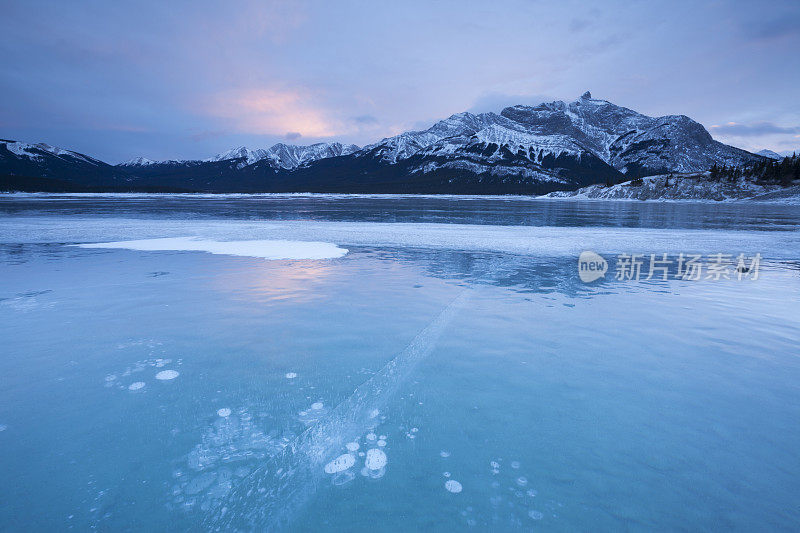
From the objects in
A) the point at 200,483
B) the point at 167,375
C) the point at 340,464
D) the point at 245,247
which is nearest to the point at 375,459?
the point at 340,464

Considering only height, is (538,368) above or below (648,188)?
below

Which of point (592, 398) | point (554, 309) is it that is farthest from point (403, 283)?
point (592, 398)

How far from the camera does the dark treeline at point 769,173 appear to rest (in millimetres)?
105188

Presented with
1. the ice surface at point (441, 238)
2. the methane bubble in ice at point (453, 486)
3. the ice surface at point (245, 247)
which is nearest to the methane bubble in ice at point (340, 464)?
the methane bubble in ice at point (453, 486)

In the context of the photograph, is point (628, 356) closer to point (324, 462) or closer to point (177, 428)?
point (324, 462)

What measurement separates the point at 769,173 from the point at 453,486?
14772cm

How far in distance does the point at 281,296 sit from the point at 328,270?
12.9 ft

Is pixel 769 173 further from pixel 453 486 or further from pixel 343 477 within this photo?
pixel 343 477

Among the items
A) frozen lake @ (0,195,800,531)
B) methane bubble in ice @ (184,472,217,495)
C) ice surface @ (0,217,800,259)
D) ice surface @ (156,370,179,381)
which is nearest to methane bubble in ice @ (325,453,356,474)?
frozen lake @ (0,195,800,531)

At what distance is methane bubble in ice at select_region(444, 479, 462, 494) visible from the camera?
13.3ft

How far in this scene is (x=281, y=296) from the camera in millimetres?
11203

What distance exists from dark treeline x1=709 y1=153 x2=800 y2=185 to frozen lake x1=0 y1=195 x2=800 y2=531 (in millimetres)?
129480

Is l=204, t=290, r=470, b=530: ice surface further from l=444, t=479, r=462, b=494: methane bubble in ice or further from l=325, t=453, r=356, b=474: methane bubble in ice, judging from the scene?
l=444, t=479, r=462, b=494: methane bubble in ice

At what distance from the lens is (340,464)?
444cm
